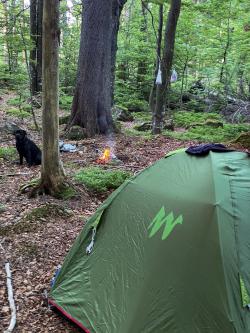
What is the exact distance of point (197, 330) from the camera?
2.54 m

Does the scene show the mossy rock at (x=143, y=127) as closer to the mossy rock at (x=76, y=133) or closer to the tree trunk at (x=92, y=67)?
the tree trunk at (x=92, y=67)

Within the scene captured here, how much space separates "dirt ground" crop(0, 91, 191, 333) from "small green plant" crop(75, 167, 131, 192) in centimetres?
18

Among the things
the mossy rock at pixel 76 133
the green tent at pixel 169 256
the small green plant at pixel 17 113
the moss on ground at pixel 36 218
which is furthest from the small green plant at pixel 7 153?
the green tent at pixel 169 256

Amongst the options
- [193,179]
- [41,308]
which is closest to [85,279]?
[41,308]

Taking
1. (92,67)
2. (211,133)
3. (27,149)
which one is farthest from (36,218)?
(211,133)

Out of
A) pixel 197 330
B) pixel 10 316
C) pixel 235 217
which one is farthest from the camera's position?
pixel 10 316

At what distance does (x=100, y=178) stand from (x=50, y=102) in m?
1.79

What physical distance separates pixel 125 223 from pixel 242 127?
9.20m

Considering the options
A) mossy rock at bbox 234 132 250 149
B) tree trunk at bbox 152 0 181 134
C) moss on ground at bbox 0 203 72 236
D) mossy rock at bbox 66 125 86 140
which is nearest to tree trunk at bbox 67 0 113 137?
mossy rock at bbox 66 125 86 140

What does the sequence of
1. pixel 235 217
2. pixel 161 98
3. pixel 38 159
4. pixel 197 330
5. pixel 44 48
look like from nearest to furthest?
pixel 197 330 < pixel 235 217 < pixel 44 48 < pixel 38 159 < pixel 161 98

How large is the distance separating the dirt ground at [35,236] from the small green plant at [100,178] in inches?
7.0

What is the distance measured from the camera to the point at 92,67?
33.5ft

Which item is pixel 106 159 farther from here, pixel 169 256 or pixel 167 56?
pixel 169 256

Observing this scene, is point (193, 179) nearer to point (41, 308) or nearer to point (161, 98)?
point (41, 308)
